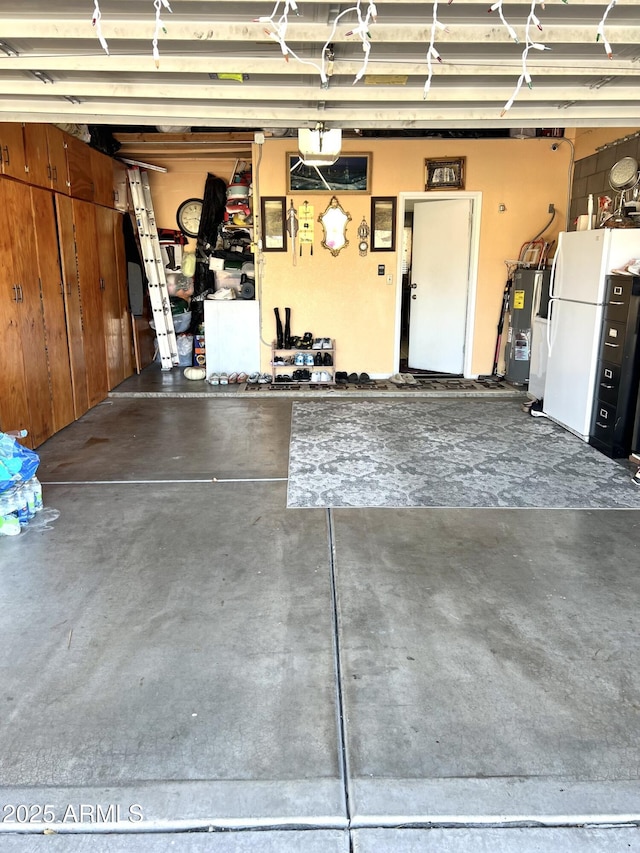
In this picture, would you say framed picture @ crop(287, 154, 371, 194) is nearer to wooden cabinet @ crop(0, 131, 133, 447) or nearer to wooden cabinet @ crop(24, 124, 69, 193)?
wooden cabinet @ crop(0, 131, 133, 447)

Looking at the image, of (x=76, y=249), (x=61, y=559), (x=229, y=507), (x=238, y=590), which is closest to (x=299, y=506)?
(x=229, y=507)

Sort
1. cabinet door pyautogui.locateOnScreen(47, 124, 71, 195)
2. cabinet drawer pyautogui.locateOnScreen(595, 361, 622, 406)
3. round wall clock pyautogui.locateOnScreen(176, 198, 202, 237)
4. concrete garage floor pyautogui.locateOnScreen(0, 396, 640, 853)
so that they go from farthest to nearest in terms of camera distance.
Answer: round wall clock pyautogui.locateOnScreen(176, 198, 202, 237)
cabinet door pyautogui.locateOnScreen(47, 124, 71, 195)
cabinet drawer pyautogui.locateOnScreen(595, 361, 622, 406)
concrete garage floor pyautogui.locateOnScreen(0, 396, 640, 853)

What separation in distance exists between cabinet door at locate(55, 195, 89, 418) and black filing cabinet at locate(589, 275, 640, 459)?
478 cm

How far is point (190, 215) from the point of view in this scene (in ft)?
29.3

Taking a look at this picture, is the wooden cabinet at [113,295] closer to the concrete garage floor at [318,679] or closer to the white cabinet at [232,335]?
the white cabinet at [232,335]

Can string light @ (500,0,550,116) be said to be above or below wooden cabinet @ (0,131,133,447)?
above

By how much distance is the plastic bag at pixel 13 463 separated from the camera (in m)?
3.47

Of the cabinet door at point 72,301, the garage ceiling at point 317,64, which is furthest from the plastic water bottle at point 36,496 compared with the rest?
the cabinet door at point 72,301

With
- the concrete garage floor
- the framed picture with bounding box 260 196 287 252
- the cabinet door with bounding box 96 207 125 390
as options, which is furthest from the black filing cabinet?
the cabinet door with bounding box 96 207 125 390

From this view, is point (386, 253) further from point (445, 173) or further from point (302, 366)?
point (302, 366)

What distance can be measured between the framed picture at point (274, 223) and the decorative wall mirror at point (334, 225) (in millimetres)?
477

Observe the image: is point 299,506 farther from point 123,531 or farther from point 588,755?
point 588,755

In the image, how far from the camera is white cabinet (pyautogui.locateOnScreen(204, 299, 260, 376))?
7.75m

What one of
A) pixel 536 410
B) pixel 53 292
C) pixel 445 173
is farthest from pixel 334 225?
pixel 53 292
